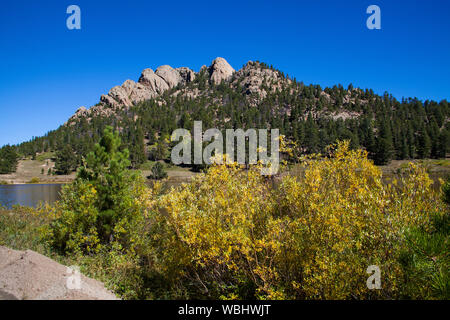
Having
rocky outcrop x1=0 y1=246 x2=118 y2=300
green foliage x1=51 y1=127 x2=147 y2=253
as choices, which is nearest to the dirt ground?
green foliage x1=51 y1=127 x2=147 y2=253

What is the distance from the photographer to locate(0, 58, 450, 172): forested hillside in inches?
3396

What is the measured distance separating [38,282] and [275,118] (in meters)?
127

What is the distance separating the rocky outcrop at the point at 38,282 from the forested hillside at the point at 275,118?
81.2 m

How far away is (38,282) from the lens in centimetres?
620

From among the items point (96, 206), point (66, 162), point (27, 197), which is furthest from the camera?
point (66, 162)

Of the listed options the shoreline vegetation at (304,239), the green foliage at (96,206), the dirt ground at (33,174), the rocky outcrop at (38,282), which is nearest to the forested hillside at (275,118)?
the dirt ground at (33,174)

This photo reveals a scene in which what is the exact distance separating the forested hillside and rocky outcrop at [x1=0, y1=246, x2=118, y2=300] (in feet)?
266

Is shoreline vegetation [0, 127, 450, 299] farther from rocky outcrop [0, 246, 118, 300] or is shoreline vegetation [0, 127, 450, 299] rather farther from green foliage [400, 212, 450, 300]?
rocky outcrop [0, 246, 118, 300]

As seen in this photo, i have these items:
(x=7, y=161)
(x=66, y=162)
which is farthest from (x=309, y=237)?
(x=7, y=161)

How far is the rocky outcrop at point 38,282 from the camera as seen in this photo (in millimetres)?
5688

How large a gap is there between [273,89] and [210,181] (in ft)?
593

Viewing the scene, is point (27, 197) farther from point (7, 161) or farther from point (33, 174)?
point (7, 161)
